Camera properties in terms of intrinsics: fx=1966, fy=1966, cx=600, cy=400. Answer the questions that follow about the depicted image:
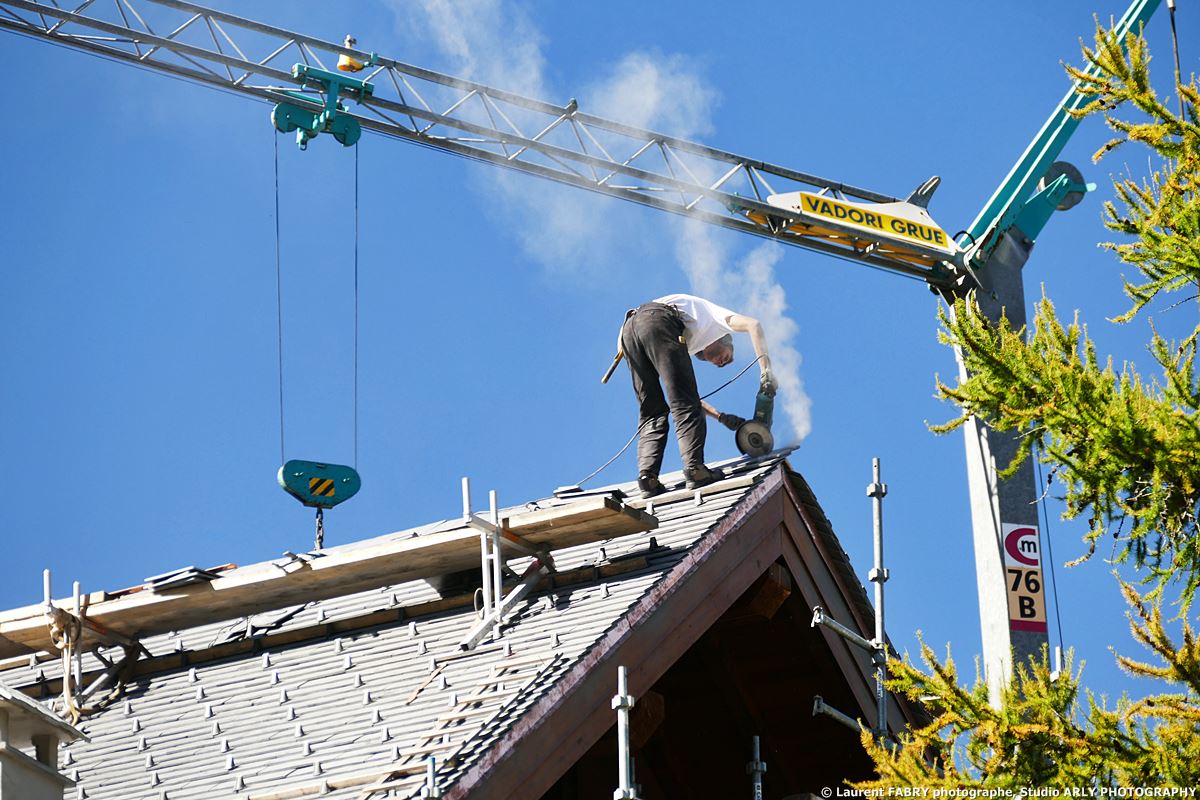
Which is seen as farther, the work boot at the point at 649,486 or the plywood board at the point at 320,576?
the work boot at the point at 649,486

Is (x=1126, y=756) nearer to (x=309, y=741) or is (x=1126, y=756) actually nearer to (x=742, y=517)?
(x=742, y=517)

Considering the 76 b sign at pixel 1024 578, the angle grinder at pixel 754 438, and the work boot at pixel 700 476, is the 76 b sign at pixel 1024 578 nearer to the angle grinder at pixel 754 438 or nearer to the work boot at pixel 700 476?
the angle grinder at pixel 754 438

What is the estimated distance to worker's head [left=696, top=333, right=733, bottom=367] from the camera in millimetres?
15727

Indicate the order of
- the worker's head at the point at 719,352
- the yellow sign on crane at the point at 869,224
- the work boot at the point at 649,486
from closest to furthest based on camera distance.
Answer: the work boot at the point at 649,486
the worker's head at the point at 719,352
the yellow sign on crane at the point at 869,224

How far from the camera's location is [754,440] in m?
15.3

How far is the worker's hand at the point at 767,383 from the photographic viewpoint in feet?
51.5

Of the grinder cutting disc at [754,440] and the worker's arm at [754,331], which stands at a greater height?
the worker's arm at [754,331]

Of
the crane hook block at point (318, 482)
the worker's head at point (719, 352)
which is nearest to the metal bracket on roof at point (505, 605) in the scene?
the worker's head at point (719, 352)

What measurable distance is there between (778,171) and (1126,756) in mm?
18210

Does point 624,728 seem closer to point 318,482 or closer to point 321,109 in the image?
point 318,482

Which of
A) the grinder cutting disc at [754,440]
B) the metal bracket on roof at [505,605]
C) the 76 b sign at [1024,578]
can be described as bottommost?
the metal bracket on roof at [505,605]

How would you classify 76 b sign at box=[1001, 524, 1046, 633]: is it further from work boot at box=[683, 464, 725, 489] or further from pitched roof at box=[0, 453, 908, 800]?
work boot at box=[683, 464, 725, 489]

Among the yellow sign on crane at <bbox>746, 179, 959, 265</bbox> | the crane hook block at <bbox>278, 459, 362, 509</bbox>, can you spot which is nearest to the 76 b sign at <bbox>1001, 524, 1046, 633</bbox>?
the yellow sign on crane at <bbox>746, 179, 959, 265</bbox>

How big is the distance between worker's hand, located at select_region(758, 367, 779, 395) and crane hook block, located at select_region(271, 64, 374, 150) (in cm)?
1254
